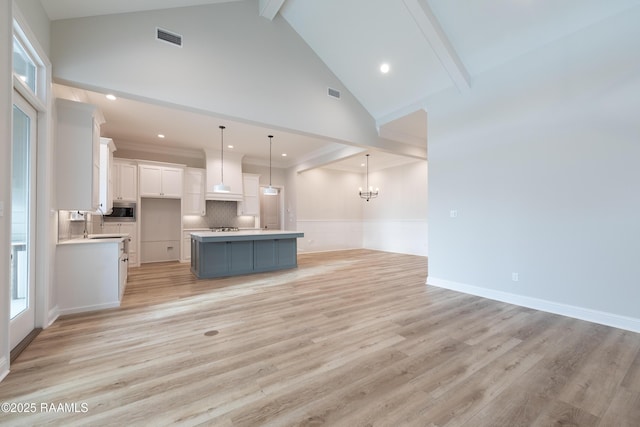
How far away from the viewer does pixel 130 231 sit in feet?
20.8

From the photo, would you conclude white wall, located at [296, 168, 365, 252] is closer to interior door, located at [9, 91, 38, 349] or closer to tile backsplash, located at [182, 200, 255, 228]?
tile backsplash, located at [182, 200, 255, 228]

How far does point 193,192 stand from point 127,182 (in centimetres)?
146

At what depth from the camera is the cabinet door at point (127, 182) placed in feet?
20.2

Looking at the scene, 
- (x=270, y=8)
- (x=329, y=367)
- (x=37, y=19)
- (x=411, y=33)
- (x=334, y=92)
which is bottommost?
(x=329, y=367)

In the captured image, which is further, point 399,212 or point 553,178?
point 399,212

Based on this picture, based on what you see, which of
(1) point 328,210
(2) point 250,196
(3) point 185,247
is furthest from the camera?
(1) point 328,210

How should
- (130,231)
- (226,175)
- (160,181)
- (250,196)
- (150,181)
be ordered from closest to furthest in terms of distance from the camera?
(130,231) → (150,181) → (160,181) → (226,175) → (250,196)

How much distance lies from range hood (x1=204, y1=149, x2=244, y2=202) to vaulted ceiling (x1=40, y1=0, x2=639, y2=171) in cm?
394

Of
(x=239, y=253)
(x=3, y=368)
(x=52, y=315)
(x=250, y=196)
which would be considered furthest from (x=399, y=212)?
(x=3, y=368)

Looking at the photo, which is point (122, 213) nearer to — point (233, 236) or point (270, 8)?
point (233, 236)

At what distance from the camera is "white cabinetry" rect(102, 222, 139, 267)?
6115mm

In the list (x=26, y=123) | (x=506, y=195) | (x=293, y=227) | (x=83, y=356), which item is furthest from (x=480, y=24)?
(x=293, y=227)

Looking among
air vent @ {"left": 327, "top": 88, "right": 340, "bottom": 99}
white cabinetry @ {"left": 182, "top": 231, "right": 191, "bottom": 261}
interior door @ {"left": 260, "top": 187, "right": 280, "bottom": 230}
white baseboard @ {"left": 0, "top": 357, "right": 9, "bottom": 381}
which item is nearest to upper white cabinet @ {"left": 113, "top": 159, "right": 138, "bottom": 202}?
white cabinetry @ {"left": 182, "top": 231, "right": 191, "bottom": 261}

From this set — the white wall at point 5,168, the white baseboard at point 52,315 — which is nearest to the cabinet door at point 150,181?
the white baseboard at point 52,315
